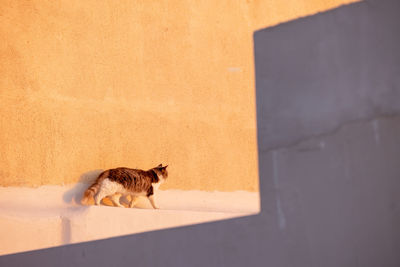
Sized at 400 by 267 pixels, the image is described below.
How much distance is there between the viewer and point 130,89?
9.21 ft

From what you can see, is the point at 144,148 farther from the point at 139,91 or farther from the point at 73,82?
the point at 73,82

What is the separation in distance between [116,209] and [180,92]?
2.97 feet

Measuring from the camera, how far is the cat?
2436mm

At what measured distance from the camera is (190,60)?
3.13 meters

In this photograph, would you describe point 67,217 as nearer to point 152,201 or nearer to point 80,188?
point 80,188

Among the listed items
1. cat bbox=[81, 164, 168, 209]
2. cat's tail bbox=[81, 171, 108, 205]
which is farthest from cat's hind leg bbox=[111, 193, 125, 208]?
cat's tail bbox=[81, 171, 108, 205]

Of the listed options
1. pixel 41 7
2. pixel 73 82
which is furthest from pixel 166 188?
pixel 41 7

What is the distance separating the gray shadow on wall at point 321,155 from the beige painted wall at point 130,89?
26 cm

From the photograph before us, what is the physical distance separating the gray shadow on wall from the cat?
28 centimetres

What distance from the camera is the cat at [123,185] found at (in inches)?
95.9

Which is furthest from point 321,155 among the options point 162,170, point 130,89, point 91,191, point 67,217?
point 67,217

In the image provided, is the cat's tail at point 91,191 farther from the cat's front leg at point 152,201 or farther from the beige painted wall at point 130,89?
the cat's front leg at point 152,201

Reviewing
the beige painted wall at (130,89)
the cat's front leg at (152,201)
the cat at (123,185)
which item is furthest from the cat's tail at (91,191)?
the cat's front leg at (152,201)

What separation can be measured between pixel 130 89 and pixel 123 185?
2.09 feet
